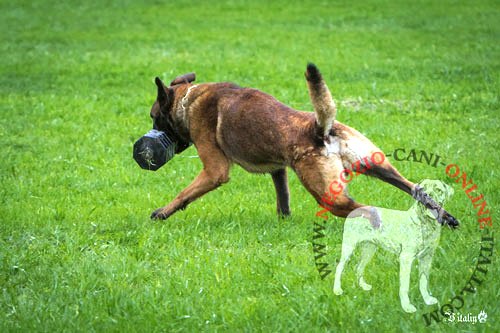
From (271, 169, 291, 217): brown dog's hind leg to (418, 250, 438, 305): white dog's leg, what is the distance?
2092 millimetres

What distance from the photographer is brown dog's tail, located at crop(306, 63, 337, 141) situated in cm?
576

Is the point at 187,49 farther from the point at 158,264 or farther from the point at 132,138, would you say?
the point at 158,264

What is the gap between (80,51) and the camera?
16812 millimetres

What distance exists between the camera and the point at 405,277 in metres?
4.93

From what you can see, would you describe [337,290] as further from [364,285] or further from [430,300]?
[430,300]

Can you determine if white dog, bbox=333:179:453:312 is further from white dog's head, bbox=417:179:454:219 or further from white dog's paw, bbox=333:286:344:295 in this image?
white dog's head, bbox=417:179:454:219

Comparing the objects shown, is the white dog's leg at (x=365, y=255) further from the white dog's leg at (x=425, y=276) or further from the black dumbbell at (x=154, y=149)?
the black dumbbell at (x=154, y=149)

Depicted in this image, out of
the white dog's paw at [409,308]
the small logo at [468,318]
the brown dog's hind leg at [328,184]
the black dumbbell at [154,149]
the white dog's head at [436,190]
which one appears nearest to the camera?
the small logo at [468,318]

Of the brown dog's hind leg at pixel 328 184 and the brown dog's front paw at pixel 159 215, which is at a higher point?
the brown dog's hind leg at pixel 328 184

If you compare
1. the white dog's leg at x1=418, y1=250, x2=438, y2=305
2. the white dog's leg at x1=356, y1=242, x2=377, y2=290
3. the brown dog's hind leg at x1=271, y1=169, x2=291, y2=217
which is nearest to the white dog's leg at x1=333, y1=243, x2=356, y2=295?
the white dog's leg at x1=356, y1=242, x2=377, y2=290

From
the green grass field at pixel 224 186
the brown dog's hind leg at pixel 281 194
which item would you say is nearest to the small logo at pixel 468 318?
the green grass field at pixel 224 186

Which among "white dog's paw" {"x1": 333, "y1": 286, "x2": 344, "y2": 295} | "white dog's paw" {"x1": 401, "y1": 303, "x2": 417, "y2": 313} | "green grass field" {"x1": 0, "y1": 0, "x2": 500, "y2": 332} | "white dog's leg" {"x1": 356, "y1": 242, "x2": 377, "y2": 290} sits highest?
"white dog's paw" {"x1": 401, "y1": 303, "x2": 417, "y2": 313}

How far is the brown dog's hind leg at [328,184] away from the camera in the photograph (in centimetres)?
575

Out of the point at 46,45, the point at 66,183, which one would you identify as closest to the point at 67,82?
the point at 46,45
